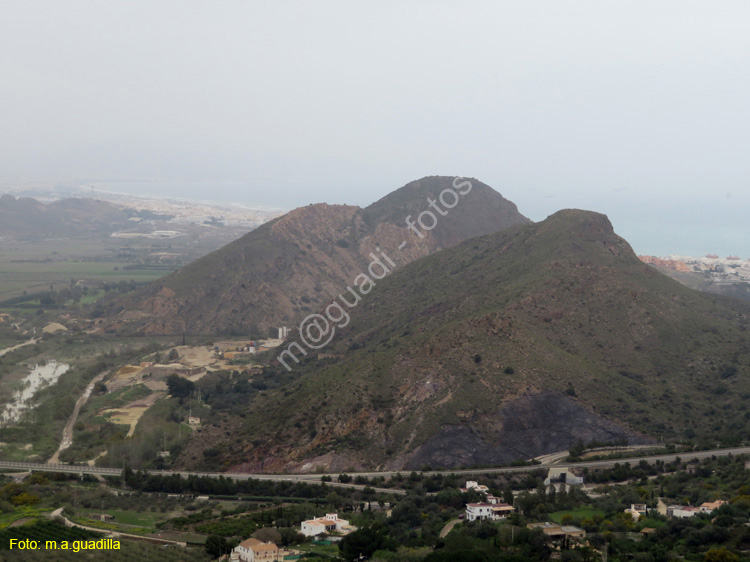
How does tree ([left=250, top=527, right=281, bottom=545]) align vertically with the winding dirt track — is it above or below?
above

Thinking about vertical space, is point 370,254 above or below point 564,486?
above

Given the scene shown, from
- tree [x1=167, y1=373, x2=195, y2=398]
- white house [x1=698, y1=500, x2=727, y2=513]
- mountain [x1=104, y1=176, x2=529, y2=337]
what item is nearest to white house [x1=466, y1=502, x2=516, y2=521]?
white house [x1=698, y1=500, x2=727, y2=513]

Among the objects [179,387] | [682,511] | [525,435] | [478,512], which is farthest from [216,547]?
[179,387]

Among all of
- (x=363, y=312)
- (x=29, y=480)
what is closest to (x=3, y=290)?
(x=363, y=312)

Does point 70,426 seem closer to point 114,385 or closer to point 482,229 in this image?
point 114,385

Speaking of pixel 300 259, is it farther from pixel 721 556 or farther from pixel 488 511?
pixel 721 556

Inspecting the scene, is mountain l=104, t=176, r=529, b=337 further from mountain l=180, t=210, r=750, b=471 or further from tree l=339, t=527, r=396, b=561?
tree l=339, t=527, r=396, b=561
